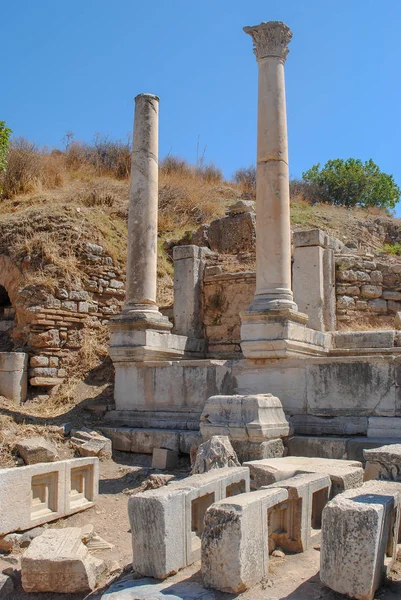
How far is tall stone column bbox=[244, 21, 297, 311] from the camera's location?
30.5ft

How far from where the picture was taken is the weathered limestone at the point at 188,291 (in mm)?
13031

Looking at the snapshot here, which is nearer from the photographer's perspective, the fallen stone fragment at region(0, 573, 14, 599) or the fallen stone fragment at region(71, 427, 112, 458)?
the fallen stone fragment at region(0, 573, 14, 599)

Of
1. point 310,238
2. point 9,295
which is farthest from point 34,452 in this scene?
point 310,238

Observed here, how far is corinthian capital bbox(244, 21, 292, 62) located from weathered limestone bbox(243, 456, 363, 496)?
6.56m

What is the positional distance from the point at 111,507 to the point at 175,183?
639 inches

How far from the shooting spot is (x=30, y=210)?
14.9m

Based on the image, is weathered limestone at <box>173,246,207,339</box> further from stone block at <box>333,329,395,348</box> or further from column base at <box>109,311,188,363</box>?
stone block at <box>333,329,395,348</box>

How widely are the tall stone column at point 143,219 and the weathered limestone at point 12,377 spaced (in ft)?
7.81

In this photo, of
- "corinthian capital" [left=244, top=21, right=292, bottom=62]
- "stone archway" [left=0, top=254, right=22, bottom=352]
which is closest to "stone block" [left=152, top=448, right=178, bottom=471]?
"stone archway" [left=0, top=254, right=22, bottom=352]

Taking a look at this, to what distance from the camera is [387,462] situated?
529cm

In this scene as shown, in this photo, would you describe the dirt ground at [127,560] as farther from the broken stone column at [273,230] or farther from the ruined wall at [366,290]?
the ruined wall at [366,290]

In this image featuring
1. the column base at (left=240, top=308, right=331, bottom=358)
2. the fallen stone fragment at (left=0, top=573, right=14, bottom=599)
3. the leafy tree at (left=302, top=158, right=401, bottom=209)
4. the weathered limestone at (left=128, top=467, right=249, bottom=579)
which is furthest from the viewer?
the leafy tree at (left=302, top=158, right=401, bottom=209)

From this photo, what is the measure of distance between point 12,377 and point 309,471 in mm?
7254

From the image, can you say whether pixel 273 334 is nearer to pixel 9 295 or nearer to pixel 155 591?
pixel 155 591
